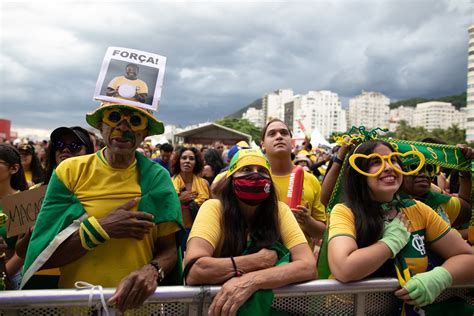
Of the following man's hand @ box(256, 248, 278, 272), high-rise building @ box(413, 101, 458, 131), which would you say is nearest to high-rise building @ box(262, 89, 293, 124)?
high-rise building @ box(413, 101, 458, 131)

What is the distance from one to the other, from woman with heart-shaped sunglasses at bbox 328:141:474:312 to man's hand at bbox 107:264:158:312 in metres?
1.07

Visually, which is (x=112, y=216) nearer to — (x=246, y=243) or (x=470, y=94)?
(x=246, y=243)

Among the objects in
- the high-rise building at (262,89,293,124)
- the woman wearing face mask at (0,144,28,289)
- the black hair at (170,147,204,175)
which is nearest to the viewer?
the woman wearing face mask at (0,144,28,289)

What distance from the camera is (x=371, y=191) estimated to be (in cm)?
254

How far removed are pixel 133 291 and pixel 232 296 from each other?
0.51 m

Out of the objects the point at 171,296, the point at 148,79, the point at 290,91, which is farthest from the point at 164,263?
the point at 290,91

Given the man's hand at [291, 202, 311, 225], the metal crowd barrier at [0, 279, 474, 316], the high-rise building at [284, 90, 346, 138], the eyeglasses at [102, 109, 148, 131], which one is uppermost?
the high-rise building at [284, 90, 346, 138]

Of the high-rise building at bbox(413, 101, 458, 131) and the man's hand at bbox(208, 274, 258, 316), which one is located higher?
the high-rise building at bbox(413, 101, 458, 131)

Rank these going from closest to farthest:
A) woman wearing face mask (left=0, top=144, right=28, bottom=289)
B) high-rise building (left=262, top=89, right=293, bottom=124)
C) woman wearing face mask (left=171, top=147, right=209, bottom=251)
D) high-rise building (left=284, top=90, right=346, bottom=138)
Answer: woman wearing face mask (left=0, top=144, right=28, bottom=289) → woman wearing face mask (left=171, top=147, right=209, bottom=251) → high-rise building (left=284, top=90, right=346, bottom=138) → high-rise building (left=262, top=89, right=293, bottom=124)

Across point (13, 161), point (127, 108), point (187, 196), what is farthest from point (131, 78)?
point (187, 196)

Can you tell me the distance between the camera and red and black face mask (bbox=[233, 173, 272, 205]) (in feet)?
7.92

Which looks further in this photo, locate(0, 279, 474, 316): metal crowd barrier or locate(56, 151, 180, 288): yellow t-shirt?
locate(56, 151, 180, 288): yellow t-shirt

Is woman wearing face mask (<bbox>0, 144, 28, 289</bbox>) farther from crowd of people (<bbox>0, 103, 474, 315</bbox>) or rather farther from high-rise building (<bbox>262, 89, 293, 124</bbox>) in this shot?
high-rise building (<bbox>262, 89, 293, 124</bbox>)

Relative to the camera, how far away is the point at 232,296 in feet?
6.24
